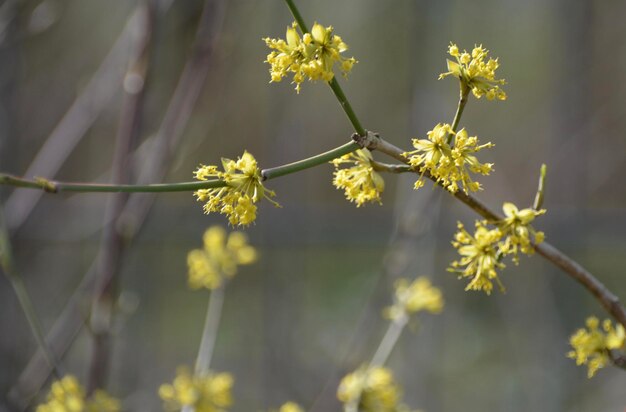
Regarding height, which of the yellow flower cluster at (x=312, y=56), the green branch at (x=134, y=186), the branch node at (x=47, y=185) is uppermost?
the branch node at (x=47, y=185)

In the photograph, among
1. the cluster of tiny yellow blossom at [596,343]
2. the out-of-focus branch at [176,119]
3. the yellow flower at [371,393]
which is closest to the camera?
the cluster of tiny yellow blossom at [596,343]

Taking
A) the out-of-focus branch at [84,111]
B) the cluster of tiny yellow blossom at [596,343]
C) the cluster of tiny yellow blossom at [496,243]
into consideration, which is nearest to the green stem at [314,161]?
the cluster of tiny yellow blossom at [496,243]

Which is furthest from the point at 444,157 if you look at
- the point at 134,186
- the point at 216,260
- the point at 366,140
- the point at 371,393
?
the point at 216,260

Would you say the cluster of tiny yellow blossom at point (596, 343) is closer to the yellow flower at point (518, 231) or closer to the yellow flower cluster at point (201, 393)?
the yellow flower at point (518, 231)

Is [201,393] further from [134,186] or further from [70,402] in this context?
[134,186]

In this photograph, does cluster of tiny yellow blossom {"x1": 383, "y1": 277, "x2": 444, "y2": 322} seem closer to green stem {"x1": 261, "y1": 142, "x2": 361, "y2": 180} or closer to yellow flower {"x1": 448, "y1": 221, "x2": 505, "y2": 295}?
yellow flower {"x1": 448, "y1": 221, "x2": 505, "y2": 295}

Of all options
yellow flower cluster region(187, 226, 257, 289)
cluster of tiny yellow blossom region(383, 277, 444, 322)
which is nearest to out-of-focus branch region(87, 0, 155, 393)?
yellow flower cluster region(187, 226, 257, 289)
